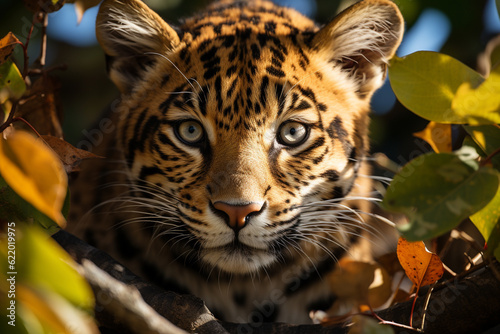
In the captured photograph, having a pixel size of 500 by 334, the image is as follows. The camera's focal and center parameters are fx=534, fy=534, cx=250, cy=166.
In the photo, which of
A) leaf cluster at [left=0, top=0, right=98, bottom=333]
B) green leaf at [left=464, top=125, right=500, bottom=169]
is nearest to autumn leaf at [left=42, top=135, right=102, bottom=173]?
leaf cluster at [left=0, top=0, right=98, bottom=333]

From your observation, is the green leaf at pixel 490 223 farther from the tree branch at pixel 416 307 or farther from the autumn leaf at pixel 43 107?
the autumn leaf at pixel 43 107

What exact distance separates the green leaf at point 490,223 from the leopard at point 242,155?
1009mm

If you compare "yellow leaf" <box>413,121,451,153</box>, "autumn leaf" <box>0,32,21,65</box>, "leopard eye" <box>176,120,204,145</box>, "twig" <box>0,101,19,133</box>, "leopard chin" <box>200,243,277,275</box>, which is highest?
→ "autumn leaf" <box>0,32,21,65</box>

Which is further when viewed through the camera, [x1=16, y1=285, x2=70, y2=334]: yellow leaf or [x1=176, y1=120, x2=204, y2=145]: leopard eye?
[x1=176, y1=120, x2=204, y2=145]: leopard eye

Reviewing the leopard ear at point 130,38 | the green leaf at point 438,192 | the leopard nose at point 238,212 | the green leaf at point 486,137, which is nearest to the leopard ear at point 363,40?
the leopard ear at point 130,38

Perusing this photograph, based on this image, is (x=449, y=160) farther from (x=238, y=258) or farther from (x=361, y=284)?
(x=238, y=258)

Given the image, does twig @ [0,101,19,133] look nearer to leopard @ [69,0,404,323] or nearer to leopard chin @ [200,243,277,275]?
leopard @ [69,0,404,323]

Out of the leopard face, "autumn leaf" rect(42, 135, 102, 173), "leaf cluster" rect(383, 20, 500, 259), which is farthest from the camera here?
the leopard face

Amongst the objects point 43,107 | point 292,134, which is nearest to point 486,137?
point 292,134

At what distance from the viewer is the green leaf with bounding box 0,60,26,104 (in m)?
1.65

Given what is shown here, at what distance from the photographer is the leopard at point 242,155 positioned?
2.42m

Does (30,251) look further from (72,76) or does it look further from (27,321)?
(72,76)

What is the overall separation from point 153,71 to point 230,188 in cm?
97

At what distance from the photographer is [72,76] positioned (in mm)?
4480
